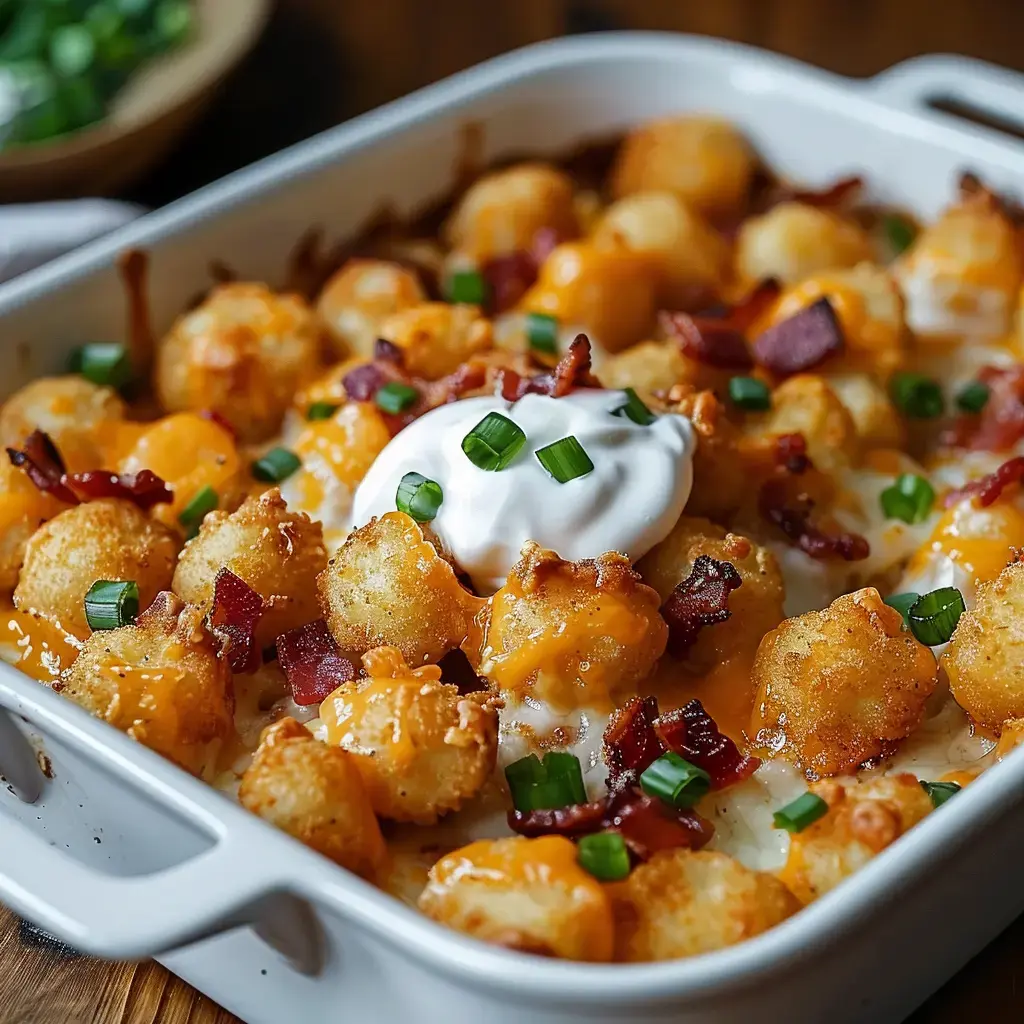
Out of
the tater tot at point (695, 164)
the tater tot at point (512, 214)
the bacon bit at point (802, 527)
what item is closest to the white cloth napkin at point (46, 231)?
the tater tot at point (512, 214)

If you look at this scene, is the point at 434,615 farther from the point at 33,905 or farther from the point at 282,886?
the point at 33,905

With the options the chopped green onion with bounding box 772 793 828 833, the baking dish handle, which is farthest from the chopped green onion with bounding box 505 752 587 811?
the baking dish handle

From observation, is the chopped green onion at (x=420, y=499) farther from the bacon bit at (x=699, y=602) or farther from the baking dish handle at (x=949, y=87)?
the baking dish handle at (x=949, y=87)

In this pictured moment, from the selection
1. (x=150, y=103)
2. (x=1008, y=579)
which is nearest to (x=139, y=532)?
(x=1008, y=579)

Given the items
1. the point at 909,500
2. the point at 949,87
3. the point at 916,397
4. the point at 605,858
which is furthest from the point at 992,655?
the point at 949,87

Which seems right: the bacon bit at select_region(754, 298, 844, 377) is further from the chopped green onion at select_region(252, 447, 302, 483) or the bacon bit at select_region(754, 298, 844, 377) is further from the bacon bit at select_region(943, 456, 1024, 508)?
the chopped green onion at select_region(252, 447, 302, 483)

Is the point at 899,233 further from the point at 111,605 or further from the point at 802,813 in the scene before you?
the point at 111,605
